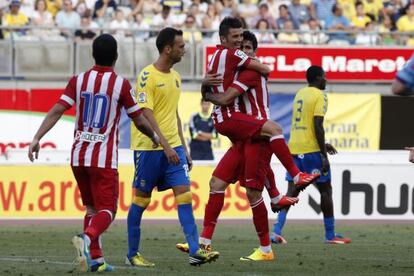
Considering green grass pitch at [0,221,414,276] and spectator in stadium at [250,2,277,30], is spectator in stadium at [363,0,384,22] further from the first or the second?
green grass pitch at [0,221,414,276]

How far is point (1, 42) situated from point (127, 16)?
A: 3.22m

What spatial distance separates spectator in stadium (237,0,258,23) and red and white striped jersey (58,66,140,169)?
17803 millimetres

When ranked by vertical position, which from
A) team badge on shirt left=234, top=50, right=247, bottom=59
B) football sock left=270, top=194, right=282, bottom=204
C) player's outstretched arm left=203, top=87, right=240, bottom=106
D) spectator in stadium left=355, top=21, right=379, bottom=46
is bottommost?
football sock left=270, top=194, right=282, bottom=204

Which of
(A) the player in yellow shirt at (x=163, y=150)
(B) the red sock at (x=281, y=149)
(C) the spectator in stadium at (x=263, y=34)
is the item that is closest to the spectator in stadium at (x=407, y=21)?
(C) the spectator in stadium at (x=263, y=34)

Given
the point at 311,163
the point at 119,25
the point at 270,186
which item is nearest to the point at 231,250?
the point at 270,186

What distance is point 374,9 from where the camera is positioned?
30328 mm

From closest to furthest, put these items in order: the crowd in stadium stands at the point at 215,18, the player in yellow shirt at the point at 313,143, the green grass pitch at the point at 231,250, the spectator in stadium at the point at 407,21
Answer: the green grass pitch at the point at 231,250 → the player in yellow shirt at the point at 313,143 → the crowd in stadium stands at the point at 215,18 → the spectator in stadium at the point at 407,21

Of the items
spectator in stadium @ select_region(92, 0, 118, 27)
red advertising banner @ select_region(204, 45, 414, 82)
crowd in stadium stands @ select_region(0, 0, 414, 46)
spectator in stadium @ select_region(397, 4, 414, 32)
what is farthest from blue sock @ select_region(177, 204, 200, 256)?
spectator in stadium @ select_region(397, 4, 414, 32)

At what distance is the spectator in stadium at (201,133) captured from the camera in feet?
80.4

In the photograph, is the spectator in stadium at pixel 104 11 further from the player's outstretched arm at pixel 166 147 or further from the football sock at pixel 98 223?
the football sock at pixel 98 223

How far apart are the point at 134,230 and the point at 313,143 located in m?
4.64

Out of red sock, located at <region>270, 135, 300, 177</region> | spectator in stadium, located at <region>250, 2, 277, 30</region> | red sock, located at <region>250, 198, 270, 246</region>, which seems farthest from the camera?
spectator in stadium, located at <region>250, 2, 277, 30</region>

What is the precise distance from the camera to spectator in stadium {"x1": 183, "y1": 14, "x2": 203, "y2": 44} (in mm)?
27344

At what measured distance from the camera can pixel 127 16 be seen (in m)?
28.0
